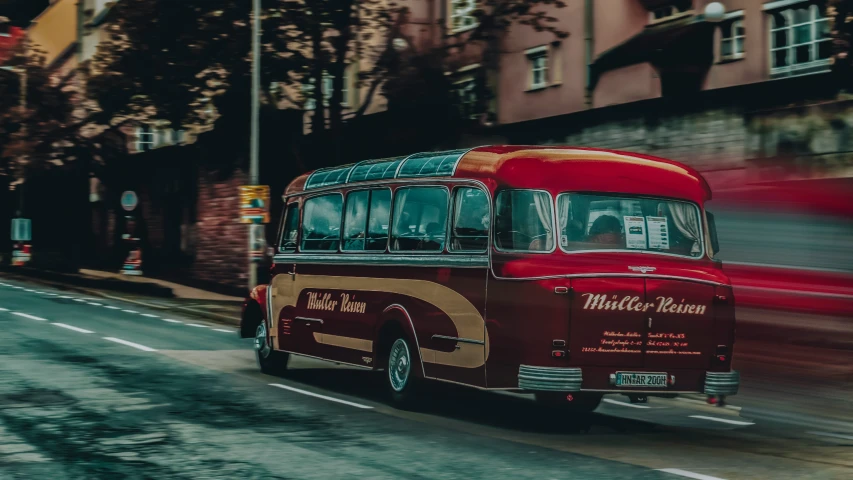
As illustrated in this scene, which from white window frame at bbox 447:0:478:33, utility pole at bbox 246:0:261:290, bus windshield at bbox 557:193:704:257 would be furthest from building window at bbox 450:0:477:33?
bus windshield at bbox 557:193:704:257

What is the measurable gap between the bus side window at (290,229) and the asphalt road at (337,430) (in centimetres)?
161

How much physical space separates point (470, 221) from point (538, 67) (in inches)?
735

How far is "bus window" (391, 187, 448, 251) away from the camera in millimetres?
12328

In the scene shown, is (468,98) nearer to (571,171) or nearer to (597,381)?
(571,171)

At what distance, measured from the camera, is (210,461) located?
909 cm

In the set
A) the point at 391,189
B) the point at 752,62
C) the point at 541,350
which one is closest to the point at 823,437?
the point at 541,350

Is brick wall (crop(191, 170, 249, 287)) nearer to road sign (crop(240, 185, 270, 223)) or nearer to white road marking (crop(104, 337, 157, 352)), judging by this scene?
road sign (crop(240, 185, 270, 223))

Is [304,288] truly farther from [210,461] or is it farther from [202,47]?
[202,47]

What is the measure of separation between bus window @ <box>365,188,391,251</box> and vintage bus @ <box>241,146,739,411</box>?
32 mm

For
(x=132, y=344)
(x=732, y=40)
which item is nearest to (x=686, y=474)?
(x=132, y=344)

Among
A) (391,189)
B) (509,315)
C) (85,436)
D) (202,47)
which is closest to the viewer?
(85,436)

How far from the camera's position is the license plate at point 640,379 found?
10992 millimetres

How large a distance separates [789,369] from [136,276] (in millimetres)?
31137

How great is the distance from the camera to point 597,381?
10898 millimetres
